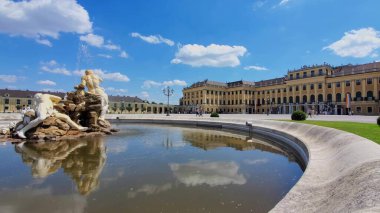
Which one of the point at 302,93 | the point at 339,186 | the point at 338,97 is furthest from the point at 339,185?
the point at 302,93

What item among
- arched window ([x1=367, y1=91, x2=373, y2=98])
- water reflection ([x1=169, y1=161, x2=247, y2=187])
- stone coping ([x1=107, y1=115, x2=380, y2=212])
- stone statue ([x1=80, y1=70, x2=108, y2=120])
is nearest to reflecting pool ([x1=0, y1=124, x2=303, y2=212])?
water reflection ([x1=169, y1=161, x2=247, y2=187])

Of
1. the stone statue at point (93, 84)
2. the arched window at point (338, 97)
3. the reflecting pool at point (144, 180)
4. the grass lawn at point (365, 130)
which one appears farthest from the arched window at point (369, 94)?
the stone statue at point (93, 84)

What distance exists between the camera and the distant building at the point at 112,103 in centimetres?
7456

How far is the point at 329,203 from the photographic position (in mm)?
3832

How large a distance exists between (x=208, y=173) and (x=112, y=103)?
3445 inches

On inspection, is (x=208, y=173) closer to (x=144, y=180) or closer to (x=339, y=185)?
(x=144, y=180)

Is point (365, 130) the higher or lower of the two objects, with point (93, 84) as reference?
lower

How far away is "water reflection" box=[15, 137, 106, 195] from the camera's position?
6.84 m

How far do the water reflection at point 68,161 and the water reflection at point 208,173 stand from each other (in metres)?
2.37

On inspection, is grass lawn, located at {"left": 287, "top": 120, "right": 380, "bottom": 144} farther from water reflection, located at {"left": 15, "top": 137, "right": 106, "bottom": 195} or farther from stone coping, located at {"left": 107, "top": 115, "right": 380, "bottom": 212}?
water reflection, located at {"left": 15, "top": 137, "right": 106, "bottom": 195}

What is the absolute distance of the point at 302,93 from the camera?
228 ft

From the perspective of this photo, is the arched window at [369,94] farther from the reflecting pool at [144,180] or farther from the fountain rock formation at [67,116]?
the fountain rock formation at [67,116]

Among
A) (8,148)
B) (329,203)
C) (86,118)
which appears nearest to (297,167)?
(329,203)

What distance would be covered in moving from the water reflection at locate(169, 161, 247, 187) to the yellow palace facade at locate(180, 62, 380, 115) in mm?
43048
